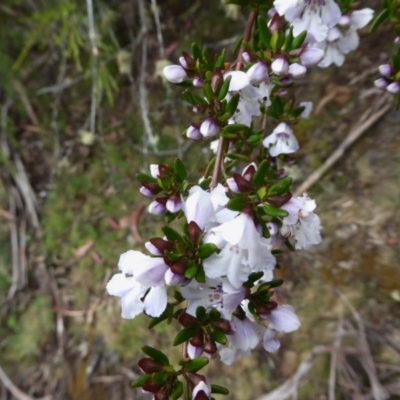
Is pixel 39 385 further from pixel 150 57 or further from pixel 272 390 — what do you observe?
pixel 150 57

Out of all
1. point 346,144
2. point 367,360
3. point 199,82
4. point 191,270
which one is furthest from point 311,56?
point 367,360

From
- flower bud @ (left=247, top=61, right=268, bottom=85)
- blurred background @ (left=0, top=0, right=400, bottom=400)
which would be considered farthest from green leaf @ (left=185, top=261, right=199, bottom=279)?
blurred background @ (left=0, top=0, right=400, bottom=400)

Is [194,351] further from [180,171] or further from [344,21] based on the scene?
[344,21]

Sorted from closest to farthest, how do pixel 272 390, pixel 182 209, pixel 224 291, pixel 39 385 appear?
pixel 224 291 < pixel 182 209 < pixel 272 390 < pixel 39 385

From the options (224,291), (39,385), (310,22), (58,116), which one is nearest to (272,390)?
(39,385)

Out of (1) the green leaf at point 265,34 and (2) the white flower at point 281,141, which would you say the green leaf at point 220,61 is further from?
(2) the white flower at point 281,141

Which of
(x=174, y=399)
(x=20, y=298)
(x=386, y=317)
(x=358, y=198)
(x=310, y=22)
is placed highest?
(x=310, y=22)

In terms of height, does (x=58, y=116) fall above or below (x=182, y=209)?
below
